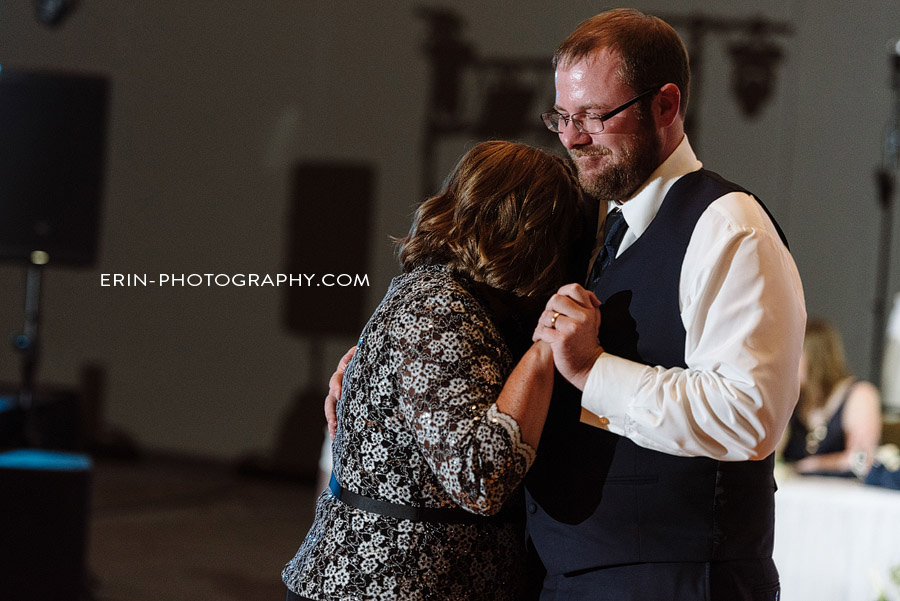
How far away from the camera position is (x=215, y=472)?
426cm

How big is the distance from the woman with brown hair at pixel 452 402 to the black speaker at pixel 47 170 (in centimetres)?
224

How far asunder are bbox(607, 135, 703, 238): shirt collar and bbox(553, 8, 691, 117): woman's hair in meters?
0.09

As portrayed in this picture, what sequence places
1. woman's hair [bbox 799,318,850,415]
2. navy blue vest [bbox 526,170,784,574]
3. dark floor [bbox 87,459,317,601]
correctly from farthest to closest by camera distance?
woman's hair [bbox 799,318,850,415]
dark floor [bbox 87,459,317,601]
navy blue vest [bbox 526,170,784,574]

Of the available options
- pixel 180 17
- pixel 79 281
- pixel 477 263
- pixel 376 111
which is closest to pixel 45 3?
pixel 180 17

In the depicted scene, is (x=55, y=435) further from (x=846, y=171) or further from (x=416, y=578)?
(x=846, y=171)

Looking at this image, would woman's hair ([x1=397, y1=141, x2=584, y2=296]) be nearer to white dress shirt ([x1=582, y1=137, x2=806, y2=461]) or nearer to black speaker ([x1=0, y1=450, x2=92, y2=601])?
white dress shirt ([x1=582, y1=137, x2=806, y2=461])

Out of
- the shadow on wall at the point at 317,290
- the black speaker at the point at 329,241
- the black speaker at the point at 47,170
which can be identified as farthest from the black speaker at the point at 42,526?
the black speaker at the point at 329,241

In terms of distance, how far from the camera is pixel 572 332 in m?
1.34

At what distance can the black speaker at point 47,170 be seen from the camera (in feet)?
10.7

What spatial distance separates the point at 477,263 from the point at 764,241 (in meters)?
0.43

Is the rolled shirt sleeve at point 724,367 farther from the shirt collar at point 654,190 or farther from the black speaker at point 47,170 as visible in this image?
the black speaker at point 47,170

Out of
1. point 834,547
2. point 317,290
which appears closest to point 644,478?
point 834,547

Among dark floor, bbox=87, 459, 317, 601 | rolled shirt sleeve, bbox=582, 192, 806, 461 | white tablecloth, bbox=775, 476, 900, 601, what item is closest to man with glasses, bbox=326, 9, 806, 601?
rolled shirt sleeve, bbox=582, 192, 806, 461

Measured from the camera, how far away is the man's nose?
1.52 meters
